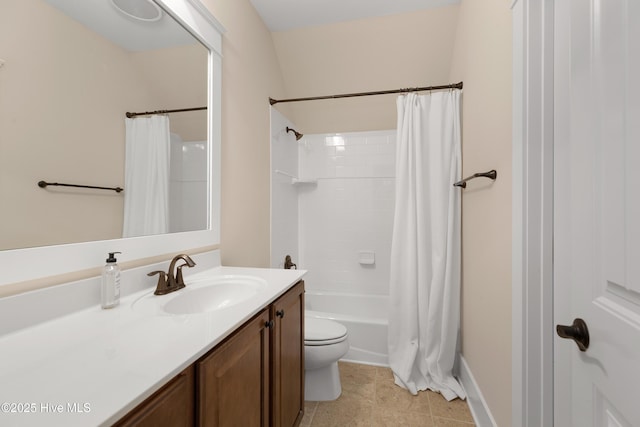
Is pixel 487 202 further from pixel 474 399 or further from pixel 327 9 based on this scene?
pixel 327 9

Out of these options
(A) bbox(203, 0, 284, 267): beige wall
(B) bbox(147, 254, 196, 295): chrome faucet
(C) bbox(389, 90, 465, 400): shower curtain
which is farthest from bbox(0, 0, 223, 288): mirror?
(C) bbox(389, 90, 465, 400): shower curtain

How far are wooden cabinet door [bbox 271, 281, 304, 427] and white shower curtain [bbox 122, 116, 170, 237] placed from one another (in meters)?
0.63

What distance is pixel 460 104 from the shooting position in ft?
6.39

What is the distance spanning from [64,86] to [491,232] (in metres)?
1.81

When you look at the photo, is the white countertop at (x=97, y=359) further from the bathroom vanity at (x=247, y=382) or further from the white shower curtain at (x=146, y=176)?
the white shower curtain at (x=146, y=176)

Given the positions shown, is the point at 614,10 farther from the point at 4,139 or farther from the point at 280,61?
the point at 280,61

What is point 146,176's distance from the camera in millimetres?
1128

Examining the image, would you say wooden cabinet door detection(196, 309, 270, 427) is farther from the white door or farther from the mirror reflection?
the white door

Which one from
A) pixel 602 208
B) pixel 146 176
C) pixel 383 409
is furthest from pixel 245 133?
pixel 383 409

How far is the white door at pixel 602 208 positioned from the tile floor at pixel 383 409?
3.09 ft

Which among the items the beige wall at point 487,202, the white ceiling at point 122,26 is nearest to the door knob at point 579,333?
the beige wall at point 487,202

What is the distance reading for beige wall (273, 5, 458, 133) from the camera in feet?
6.81

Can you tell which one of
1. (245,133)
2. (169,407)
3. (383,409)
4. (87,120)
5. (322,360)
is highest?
(245,133)

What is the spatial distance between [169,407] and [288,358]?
709 millimetres
